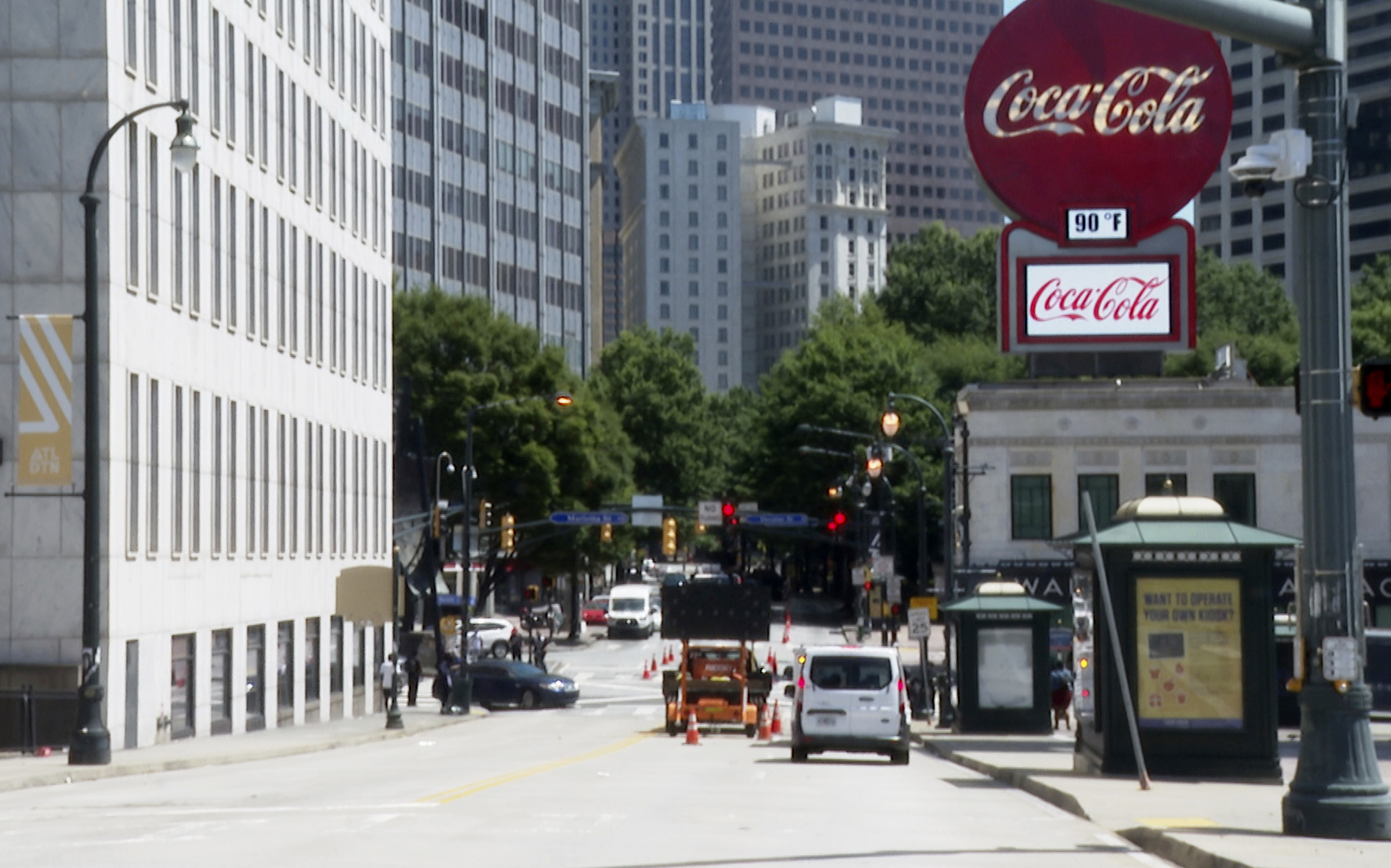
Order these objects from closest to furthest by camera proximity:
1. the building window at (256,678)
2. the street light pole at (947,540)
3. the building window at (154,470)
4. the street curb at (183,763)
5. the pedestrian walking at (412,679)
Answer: the street curb at (183,763)
the building window at (154,470)
the building window at (256,678)
the street light pole at (947,540)
the pedestrian walking at (412,679)

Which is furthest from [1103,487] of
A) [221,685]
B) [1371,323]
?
[221,685]

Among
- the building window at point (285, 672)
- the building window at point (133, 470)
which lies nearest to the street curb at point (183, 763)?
the building window at point (285, 672)

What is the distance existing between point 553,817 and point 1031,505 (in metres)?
52.2

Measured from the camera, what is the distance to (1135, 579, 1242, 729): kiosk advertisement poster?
80.2 ft

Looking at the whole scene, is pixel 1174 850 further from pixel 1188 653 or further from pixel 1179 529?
pixel 1179 529

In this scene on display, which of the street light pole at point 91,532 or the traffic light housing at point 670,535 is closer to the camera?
the street light pole at point 91,532

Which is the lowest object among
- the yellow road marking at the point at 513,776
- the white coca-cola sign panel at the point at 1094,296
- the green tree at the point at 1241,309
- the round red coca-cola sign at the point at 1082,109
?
the yellow road marking at the point at 513,776

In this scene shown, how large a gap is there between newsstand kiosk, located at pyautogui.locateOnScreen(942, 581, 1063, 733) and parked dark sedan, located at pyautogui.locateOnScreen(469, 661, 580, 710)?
20.6 meters

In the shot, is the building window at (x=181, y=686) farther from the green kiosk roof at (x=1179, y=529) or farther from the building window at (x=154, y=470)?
the green kiosk roof at (x=1179, y=529)

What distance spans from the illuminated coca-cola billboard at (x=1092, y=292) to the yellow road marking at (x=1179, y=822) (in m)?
20.3

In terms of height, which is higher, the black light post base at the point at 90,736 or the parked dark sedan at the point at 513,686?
the black light post base at the point at 90,736

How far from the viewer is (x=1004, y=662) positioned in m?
40.0

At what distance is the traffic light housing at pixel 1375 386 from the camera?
49.5 feet

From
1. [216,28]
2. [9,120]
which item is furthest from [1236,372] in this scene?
[9,120]
